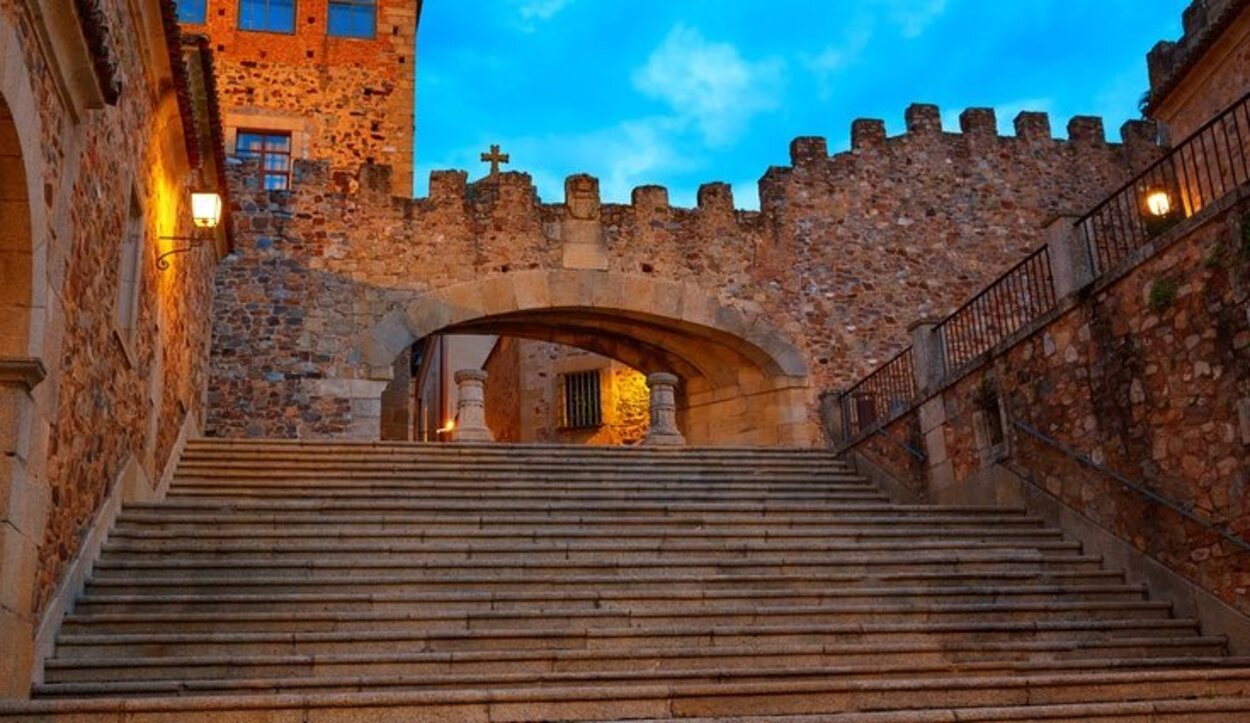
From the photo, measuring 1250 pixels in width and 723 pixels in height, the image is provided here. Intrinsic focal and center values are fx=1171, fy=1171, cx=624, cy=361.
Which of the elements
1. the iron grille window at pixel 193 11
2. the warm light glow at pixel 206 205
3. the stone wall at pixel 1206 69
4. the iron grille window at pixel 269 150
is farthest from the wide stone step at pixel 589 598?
the iron grille window at pixel 193 11

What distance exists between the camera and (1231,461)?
755 cm

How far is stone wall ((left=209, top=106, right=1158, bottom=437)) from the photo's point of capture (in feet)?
49.3

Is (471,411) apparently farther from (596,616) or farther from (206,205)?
(596,616)

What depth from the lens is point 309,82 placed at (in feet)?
66.5

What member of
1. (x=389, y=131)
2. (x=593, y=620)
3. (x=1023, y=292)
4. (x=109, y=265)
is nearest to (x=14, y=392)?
(x=109, y=265)

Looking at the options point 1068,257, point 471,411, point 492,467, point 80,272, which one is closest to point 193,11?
point 471,411

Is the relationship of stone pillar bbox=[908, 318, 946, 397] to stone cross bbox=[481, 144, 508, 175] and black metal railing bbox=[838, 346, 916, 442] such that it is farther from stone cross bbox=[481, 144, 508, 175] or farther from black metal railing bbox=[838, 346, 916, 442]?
stone cross bbox=[481, 144, 508, 175]

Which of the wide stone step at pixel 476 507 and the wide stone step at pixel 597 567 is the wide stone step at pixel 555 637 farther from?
the wide stone step at pixel 476 507

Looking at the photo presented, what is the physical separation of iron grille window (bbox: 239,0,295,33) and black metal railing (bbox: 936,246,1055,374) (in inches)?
494

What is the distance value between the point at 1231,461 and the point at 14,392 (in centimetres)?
707

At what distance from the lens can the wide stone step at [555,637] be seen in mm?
6277

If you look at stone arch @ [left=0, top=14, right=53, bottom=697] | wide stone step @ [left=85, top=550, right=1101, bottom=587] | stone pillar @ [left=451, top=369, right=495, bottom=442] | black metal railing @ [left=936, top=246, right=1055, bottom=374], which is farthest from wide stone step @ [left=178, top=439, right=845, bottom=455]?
stone arch @ [left=0, top=14, right=53, bottom=697]

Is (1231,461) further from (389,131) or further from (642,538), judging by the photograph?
(389,131)

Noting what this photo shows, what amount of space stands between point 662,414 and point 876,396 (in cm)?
272
